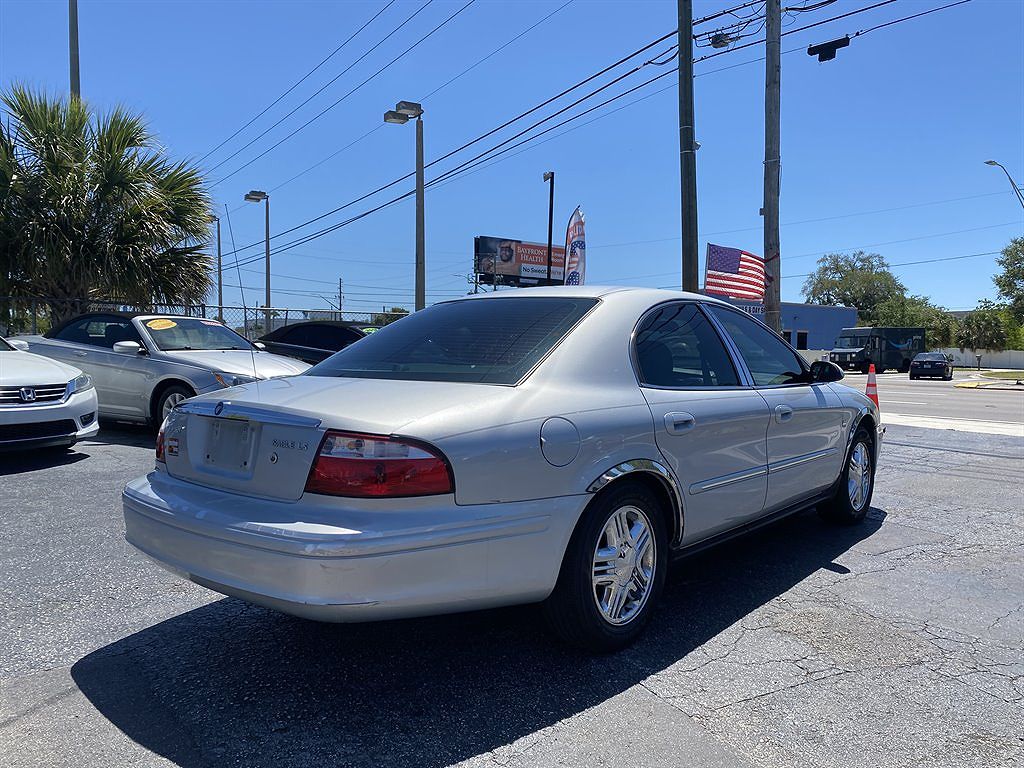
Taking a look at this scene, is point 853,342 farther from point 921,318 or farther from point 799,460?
point 799,460

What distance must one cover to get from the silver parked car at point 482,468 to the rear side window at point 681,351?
0.01 meters

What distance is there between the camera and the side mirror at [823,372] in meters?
4.94

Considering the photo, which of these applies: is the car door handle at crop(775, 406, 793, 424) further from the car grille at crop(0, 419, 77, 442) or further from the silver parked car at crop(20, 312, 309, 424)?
the car grille at crop(0, 419, 77, 442)

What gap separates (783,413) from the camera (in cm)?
431

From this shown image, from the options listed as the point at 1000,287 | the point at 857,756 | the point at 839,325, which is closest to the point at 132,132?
the point at 857,756

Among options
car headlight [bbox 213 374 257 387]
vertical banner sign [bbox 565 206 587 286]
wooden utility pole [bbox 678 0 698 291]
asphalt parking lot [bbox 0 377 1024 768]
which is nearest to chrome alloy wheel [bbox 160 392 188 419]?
car headlight [bbox 213 374 257 387]

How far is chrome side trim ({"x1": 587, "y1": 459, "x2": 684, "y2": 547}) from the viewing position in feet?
Result: 10.0

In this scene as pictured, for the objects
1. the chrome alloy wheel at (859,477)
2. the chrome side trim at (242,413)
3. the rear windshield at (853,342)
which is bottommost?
the chrome alloy wheel at (859,477)

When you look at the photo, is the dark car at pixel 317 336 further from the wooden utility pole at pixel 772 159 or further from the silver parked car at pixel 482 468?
the silver parked car at pixel 482 468

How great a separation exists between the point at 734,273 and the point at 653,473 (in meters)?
15.5

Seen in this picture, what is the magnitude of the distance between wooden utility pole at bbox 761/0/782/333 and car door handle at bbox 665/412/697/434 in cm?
874

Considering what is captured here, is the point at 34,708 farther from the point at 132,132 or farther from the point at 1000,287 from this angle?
the point at 1000,287

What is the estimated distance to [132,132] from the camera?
42.6 ft

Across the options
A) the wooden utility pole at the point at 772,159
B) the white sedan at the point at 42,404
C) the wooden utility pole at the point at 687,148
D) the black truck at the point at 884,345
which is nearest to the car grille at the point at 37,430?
the white sedan at the point at 42,404
